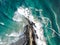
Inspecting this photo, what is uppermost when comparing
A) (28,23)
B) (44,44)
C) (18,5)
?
(18,5)

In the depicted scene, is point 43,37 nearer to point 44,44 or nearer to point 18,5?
point 44,44

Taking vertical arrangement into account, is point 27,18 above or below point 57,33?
above

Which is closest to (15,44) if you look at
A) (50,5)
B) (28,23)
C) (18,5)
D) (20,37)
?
(20,37)

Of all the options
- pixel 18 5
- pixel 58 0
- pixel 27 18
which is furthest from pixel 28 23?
pixel 58 0

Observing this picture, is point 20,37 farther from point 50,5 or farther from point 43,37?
point 50,5

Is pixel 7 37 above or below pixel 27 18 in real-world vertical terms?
below

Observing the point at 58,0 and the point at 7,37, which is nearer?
the point at 7,37
